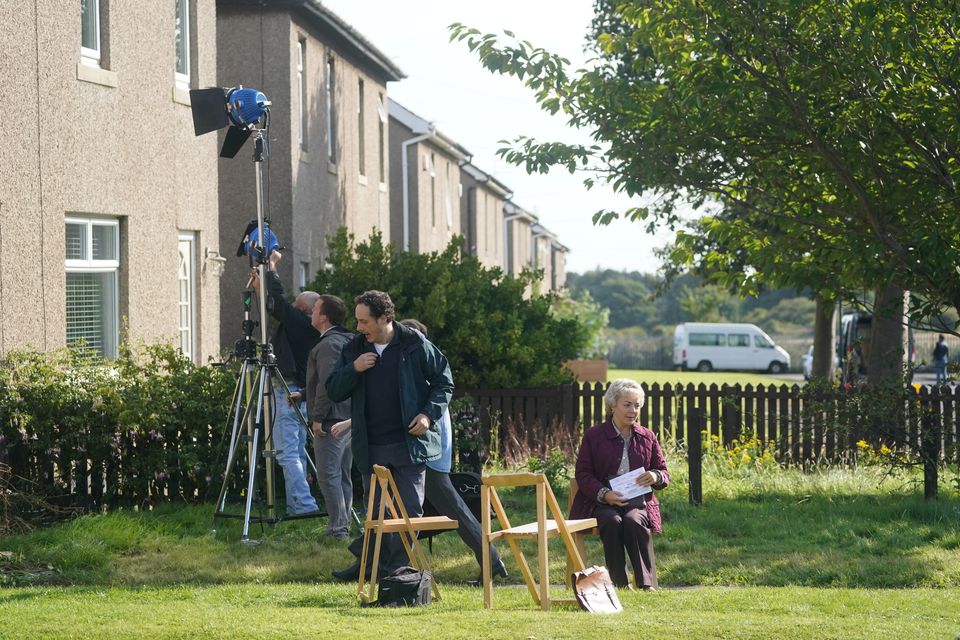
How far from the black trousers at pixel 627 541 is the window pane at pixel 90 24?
8.16 meters

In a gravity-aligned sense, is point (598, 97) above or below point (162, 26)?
below

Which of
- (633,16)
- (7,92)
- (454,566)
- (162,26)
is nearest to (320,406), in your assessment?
(454,566)

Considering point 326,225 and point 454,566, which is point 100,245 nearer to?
point 454,566

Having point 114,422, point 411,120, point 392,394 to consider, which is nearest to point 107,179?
point 114,422

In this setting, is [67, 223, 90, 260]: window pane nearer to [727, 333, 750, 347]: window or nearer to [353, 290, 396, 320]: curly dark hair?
[353, 290, 396, 320]: curly dark hair

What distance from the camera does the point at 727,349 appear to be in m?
59.4

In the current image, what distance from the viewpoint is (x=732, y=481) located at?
13.8 m

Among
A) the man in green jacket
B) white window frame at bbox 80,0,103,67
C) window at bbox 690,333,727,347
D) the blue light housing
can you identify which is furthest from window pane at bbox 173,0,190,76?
window at bbox 690,333,727,347

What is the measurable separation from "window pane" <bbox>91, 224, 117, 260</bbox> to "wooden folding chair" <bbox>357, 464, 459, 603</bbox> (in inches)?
265

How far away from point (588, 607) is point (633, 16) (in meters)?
7.63

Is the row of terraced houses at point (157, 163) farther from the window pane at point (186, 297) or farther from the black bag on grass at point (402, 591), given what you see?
the black bag on grass at point (402, 591)

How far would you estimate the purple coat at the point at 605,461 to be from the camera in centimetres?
908

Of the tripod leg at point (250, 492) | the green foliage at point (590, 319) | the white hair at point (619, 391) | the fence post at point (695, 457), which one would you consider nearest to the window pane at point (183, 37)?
the tripod leg at point (250, 492)

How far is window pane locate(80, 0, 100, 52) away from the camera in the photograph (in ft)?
45.0
